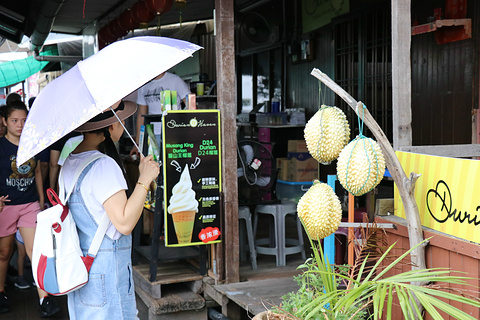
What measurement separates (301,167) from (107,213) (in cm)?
497

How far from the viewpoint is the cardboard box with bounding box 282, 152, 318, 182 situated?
760cm

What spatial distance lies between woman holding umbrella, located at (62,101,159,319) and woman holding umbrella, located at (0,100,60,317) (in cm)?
235

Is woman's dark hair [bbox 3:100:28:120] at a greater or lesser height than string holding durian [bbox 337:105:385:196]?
greater

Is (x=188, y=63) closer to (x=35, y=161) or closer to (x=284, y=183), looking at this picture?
(x=284, y=183)

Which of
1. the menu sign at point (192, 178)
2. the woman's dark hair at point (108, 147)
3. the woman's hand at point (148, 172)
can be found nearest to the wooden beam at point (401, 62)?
the woman's hand at point (148, 172)

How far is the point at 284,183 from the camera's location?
7.44m

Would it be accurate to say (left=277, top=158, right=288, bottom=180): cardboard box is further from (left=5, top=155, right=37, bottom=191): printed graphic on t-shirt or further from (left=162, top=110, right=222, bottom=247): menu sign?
(left=5, top=155, right=37, bottom=191): printed graphic on t-shirt

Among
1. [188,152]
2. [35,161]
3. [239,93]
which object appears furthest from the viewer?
[239,93]

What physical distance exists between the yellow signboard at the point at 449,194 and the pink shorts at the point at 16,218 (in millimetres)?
3898

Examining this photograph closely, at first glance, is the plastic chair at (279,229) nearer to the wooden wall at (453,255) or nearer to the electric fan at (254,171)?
the electric fan at (254,171)

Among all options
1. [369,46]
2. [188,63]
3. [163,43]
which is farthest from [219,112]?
[188,63]

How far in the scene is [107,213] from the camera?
301 centimetres

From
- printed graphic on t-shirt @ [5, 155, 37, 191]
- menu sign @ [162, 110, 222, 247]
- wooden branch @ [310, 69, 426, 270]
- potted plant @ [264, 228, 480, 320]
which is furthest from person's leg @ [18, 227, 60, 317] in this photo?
wooden branch @ [310, 69, 426, 270]

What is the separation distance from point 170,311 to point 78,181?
7.22ft
